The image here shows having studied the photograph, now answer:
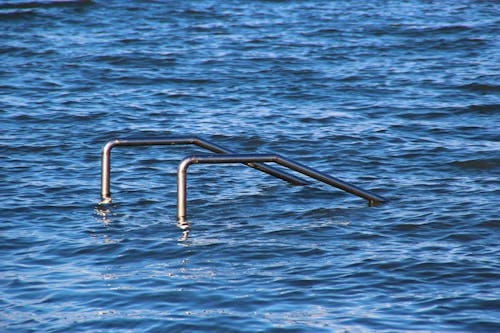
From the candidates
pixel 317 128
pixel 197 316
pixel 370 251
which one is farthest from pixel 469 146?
pixel 197 316

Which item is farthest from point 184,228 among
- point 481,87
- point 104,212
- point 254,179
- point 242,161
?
point 481,87

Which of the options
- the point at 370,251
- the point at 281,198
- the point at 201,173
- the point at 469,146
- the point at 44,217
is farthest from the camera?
the point at 469,146

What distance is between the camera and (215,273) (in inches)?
348

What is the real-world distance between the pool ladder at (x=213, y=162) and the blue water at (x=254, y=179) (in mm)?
204

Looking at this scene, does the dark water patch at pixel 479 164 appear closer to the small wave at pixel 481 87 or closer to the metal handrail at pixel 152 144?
the metal handrail at pixel 152 144

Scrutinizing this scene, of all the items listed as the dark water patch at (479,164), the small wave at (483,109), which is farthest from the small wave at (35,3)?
the dark water patch at (479,164)

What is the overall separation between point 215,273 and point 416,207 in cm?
308

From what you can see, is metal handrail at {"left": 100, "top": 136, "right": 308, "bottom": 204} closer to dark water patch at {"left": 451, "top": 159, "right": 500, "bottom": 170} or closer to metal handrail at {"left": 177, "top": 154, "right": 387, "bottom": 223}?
metal handrail at {"left": 177, "top": 154, "right": 387, "bottom": 223}

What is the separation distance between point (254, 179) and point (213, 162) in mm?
2575

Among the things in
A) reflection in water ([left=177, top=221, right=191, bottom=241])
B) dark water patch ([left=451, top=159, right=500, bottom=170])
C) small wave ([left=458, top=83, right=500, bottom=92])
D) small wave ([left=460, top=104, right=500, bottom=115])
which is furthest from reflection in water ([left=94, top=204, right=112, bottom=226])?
small wave ([left=458, top=83, right=500, bottom=92])

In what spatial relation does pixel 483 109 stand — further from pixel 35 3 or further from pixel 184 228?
pixel 35 3

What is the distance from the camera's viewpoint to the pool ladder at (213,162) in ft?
33.0

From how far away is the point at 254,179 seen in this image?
41.2 feet

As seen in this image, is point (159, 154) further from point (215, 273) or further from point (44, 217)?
point (215, 273)
